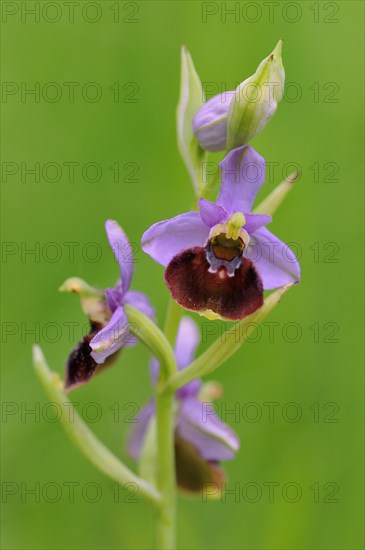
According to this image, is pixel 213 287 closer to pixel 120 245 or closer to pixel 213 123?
pixel 120 245

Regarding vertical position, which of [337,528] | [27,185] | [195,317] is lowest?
[337,528]

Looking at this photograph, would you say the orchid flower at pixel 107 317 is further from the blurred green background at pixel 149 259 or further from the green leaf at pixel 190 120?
the blurred green background at pixel 149 259

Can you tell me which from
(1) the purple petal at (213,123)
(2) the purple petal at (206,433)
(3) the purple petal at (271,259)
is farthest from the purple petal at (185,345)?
(1) the purple petal at (213,123)

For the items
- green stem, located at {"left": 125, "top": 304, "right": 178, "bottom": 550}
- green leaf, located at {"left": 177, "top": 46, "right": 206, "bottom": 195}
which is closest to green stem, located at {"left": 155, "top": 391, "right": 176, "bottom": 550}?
green stem, located at {"left": 125, "top": 304, "right": 178, "bottom": 550}

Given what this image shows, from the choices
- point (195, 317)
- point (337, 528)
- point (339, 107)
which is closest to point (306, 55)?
point (339, 107)

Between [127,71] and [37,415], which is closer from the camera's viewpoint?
[37,415]

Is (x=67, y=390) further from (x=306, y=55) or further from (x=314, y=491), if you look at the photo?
(x=306, y=55)

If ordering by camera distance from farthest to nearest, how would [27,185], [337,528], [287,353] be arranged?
[27,185] < [287,353] < [337,528]
